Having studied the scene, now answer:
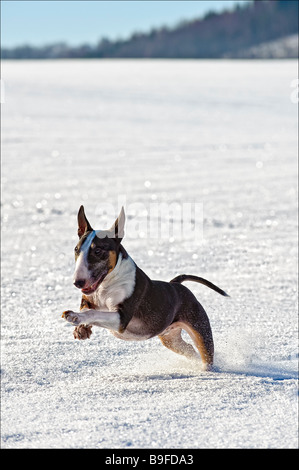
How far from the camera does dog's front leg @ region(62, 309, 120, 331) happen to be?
307 centimetres

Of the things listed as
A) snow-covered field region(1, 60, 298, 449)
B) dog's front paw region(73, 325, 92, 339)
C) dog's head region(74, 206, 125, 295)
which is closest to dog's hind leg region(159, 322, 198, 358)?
snow-covered field region(1, 60, 298, 449)

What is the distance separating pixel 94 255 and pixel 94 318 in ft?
0.93

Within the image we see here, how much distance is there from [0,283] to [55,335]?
166cm

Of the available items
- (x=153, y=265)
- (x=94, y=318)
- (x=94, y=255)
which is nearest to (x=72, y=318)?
(x=94, y=318)

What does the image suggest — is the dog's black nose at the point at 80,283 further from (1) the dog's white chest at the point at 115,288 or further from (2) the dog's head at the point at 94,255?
(1) the dog's white chest at the point at 115,288

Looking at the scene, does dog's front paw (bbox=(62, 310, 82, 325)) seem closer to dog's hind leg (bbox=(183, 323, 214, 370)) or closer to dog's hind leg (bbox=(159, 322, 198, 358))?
dog's hind leg (bbox=(183, 323, 214, 370))

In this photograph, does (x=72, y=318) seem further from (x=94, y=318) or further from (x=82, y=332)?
(x=82, y=332)

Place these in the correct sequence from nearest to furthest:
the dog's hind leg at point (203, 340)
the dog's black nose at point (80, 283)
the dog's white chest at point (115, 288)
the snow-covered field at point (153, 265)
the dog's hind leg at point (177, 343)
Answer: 1. the dog's black nose at point (80, 283)
2. the dog's white chest at point (115, 288)
3. the snow-covered field at point (153, 265)
4. the dog's hind leg at point (203, 340)
5. the dog's hind leg at point (177, 343)

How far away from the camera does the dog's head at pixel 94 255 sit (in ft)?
10.1

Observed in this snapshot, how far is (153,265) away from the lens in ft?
23.7

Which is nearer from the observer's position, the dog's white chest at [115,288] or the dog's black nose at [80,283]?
the dog's black nose at [80,283]

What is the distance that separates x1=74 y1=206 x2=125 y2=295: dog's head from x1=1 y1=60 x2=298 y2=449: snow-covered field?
725 mm

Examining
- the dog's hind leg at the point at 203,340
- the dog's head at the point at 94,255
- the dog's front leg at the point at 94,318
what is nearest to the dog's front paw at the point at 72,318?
the dog's front leg at the point at 94,318

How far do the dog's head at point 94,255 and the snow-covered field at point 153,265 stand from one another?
28.5 inches
